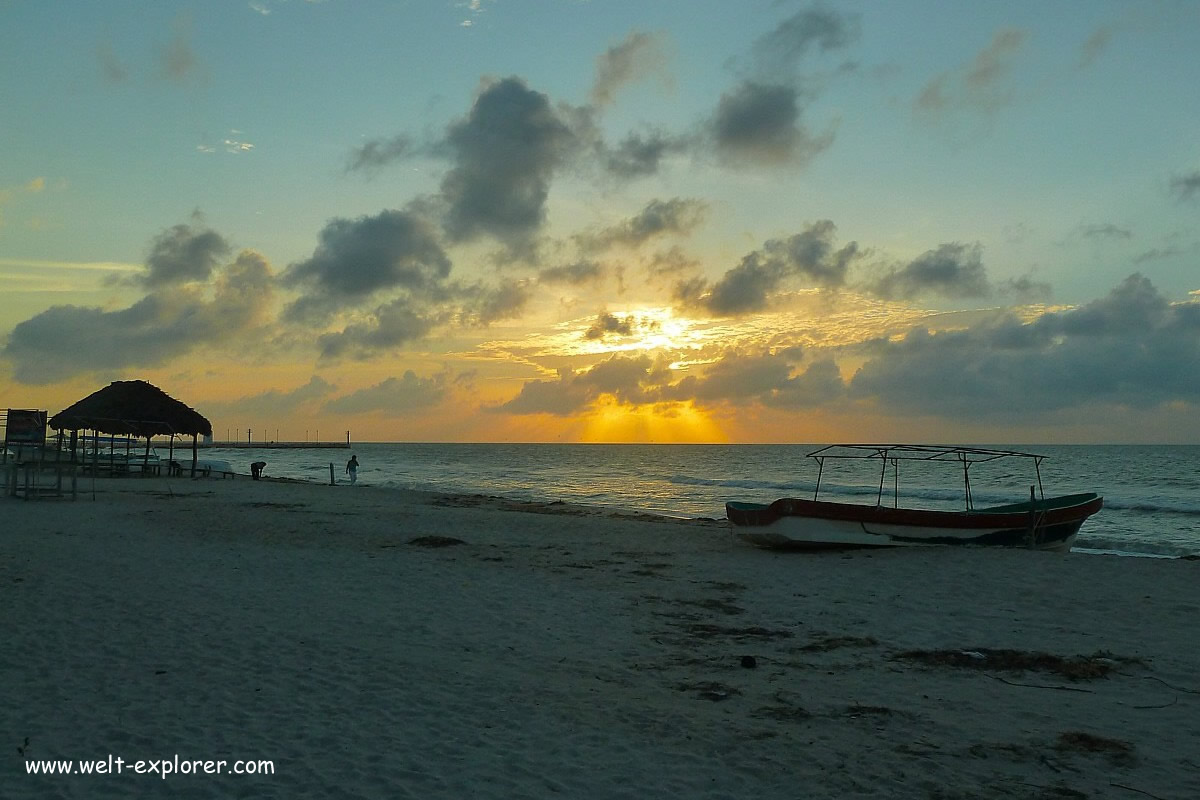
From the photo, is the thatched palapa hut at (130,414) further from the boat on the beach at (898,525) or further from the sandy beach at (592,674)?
the boat on the beach at (898,525)

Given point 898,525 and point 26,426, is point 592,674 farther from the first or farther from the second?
point 26,426

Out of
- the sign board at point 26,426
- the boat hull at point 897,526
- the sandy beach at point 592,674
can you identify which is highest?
the sign board at point 26,426

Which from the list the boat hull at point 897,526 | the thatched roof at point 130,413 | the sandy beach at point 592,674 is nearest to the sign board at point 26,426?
the thatched roof at point 130,413

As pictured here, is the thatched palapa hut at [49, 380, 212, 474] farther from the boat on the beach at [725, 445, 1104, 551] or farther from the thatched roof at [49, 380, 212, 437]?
the boat on the beach at [725, 445, 1104, 551]

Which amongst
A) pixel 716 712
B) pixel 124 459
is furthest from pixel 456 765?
pixel 124 459

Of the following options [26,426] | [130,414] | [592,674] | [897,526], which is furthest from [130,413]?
[592,674]

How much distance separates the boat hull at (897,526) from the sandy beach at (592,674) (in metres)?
1.45

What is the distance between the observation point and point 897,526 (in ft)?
55.7

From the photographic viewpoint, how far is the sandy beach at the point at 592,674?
5.30 meters

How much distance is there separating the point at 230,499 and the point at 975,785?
88.0ft

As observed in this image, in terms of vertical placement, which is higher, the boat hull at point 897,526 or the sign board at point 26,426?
the sign board at point 26,426

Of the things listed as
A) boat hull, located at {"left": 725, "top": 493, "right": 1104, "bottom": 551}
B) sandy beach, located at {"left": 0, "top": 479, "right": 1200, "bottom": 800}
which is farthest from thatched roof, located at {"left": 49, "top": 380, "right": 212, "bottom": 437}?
boat hull, located at {"left": 725, "top": 493, "right": 1104, "bottom": 551}

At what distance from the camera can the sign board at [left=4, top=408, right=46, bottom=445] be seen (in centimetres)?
3138

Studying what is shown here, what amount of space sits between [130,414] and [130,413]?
56 millimetres
